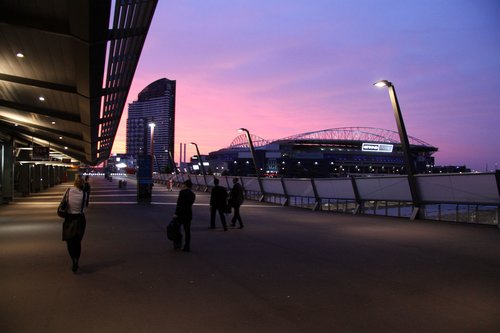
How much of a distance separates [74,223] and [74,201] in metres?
0.41

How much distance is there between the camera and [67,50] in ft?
40.5

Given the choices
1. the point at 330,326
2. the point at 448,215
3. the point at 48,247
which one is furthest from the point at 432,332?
the point at 448,215

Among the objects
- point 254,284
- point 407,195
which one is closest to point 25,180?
point 407,195

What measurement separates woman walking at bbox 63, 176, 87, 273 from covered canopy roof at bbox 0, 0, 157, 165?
3471 mm

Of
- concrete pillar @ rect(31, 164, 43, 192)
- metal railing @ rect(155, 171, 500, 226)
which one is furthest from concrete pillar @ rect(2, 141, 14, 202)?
metal railing @ rect(155, 171, 500, 226)

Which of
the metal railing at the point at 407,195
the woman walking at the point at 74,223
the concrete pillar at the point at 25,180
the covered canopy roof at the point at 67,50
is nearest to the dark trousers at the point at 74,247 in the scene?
the woman walking at the point at 74,223

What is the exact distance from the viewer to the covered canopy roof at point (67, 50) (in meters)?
9.48

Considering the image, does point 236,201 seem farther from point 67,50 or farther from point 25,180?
point 25,180

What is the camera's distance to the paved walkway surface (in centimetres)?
494

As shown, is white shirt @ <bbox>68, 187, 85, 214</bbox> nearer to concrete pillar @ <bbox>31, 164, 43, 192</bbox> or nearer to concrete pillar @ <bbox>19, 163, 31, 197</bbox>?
concrete pillar @ <bbox>19, 163, 31, 197</bbox>

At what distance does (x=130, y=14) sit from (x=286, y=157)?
151 meters

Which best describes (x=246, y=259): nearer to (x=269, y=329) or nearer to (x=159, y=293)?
(x=159, y=293)

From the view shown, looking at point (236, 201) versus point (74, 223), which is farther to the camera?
point (236, 201)

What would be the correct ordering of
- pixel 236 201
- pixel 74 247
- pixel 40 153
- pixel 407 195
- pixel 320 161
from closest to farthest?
pixel 74 247, pixel 236 201, pixel 407 195, pixel 40 153, pixel 320 161
